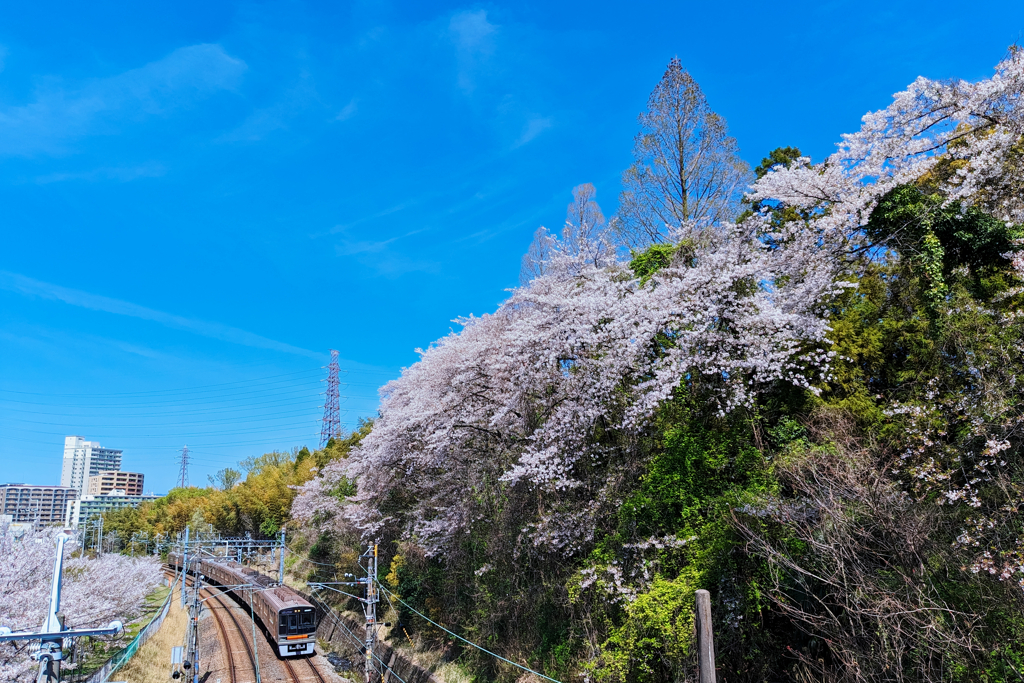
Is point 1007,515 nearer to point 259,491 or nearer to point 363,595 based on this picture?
point 363,595

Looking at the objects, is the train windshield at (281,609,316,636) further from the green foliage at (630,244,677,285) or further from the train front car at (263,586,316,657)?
the green foliage at (630,244,677,285)

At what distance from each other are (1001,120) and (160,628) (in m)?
37.8

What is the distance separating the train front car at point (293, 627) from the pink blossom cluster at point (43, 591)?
5.81 meters

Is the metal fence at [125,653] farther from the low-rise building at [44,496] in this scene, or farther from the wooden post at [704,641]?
the low-rise building at [44,496]

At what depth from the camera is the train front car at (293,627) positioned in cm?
2328

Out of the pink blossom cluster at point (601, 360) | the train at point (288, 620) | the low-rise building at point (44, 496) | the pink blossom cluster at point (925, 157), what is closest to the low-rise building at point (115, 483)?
the low-rise building at point (44, 496)

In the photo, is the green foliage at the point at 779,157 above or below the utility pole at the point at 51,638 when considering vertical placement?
above

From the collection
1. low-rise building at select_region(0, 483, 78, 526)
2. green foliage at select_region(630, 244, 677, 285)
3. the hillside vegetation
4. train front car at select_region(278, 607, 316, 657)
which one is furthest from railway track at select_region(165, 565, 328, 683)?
low-rise building at select_region(0, 483, 78, 526)

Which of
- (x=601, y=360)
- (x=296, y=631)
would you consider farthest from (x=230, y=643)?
(x=601, y=360)

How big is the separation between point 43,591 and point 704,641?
2360 centimetres

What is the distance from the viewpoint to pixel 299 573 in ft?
126

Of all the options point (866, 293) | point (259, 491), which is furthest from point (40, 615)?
point (259, 491)

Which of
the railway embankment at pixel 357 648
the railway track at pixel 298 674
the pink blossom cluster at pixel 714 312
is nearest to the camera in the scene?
the pink blossom cluster at pixel 714 312

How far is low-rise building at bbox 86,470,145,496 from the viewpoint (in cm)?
16688
